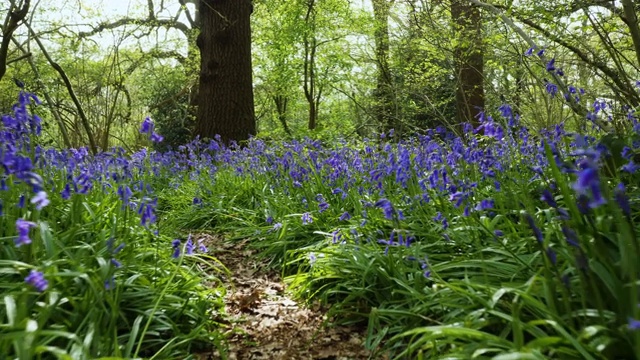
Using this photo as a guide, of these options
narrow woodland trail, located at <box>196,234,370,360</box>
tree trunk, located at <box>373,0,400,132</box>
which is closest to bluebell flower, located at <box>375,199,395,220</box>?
narrow woodland trail, located at <box>196,234,370,360</box>

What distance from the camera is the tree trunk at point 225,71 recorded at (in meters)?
8.68

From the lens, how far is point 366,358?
2299 millimetres

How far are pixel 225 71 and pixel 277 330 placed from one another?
22.2ft

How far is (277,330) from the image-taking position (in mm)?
2746

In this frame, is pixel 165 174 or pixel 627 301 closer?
pixel 627 301

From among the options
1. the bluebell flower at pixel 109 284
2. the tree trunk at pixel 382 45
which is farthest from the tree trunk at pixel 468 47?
the bluebell flower at pixel 109 284

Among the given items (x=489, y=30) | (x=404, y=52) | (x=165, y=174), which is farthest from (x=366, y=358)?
(x=404, y=52)

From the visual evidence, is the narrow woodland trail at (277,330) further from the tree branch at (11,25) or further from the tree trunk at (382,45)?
the tree trunk at (382,45)

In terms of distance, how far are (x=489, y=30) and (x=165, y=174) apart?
5686mm

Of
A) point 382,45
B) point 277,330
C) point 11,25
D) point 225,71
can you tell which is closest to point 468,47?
point 225,71

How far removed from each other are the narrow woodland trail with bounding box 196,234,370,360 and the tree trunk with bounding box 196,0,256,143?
5.52m

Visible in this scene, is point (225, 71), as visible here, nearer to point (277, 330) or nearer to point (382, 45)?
point (382, 45)

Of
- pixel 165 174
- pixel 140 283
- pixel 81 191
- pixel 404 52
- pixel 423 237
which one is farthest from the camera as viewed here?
pixel 404 52

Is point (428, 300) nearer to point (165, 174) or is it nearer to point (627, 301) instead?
point (627, 301)
